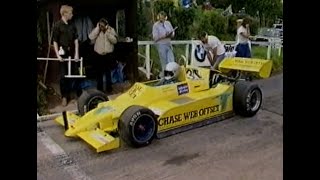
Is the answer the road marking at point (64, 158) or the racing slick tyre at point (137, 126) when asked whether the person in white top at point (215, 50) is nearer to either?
the racing slick tyre at point (137, 126)

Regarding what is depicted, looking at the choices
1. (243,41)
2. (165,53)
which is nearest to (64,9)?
(165,53)

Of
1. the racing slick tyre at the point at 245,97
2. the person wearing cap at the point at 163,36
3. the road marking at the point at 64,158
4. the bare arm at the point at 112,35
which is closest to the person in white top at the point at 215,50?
the person wearing cap at the point at 163,36

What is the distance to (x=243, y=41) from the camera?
356 centimetres

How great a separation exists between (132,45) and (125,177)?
170 centimetres

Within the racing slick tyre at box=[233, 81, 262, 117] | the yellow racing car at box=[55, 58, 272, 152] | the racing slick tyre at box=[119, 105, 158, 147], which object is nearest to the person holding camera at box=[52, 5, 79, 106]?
the yellow racing car at box=[55, 58, 272, 152]

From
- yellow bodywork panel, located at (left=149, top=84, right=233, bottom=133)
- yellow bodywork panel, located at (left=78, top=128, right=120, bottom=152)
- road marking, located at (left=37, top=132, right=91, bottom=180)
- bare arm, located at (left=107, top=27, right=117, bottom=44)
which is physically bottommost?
road marking, located at (left=37, top=132, right=91, bottom=180)

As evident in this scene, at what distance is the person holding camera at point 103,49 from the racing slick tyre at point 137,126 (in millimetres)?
1098

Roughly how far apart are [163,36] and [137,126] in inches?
57.8

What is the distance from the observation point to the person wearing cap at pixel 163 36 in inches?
136

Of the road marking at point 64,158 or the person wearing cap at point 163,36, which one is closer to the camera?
the road marking at point 64,158

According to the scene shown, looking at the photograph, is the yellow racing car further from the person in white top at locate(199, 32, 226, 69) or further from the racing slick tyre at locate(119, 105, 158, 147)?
the person in white top at locate(199, 32, 226, 69)

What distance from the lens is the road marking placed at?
188cm
